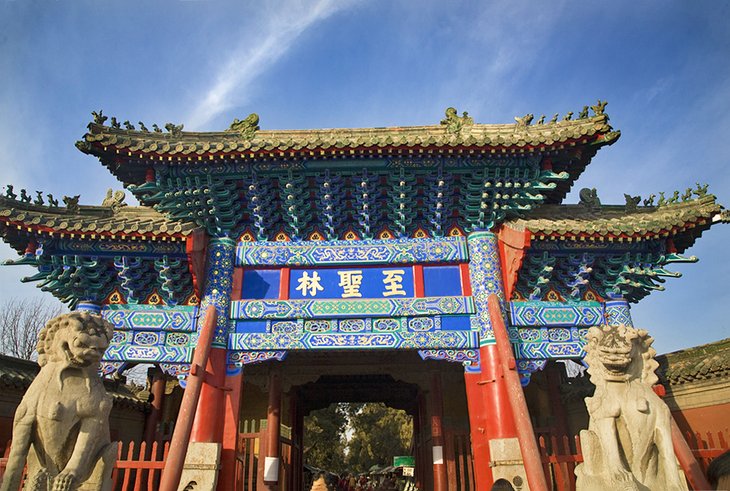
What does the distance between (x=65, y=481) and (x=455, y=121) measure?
808cm

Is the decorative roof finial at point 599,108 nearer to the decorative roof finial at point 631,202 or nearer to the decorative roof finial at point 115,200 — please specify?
the decorative roof finial at point 631,202

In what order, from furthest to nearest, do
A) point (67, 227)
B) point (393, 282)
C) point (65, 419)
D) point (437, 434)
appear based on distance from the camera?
point (437, 434) → point (393, 282) → point (67, 227) → point (65, 419)

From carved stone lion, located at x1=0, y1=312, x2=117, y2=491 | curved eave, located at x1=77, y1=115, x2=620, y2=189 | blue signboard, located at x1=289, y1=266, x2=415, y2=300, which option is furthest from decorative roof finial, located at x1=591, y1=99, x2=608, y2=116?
carved stone lion, located at x1=0, y1=312, x2=117, y2=491

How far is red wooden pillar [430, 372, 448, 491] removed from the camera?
957 cm

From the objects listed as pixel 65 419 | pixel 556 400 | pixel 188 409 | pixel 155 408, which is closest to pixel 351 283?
pixel 188 409

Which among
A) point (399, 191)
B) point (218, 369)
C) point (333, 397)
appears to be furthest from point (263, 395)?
point (399, 191)

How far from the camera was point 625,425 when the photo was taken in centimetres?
479

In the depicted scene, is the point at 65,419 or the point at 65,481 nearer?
the point at 65,481

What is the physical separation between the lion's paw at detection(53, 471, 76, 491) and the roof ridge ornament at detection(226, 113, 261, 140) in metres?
6.82

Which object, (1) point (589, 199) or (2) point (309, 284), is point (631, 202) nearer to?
(1) point (589, 199)

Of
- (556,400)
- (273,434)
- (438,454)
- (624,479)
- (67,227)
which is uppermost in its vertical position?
(67,227)

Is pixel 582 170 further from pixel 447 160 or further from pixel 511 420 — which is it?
pixel 511 420

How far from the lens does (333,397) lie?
13.3 meters

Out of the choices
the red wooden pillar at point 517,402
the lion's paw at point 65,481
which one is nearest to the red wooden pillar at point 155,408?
the lion's paw at point 65,481
